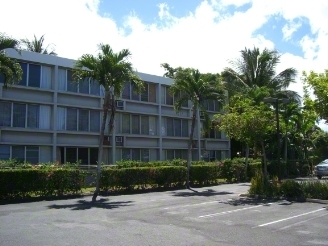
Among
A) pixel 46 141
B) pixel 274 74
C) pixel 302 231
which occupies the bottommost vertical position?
pixel 302 231

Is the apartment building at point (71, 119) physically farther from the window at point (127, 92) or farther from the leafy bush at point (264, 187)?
the leafy bush at point (264, 187)

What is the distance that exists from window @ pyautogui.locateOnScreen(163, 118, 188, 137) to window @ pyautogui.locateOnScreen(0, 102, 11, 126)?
499 inches

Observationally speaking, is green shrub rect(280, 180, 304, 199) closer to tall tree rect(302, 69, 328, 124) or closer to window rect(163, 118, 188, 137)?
tall tree rect(302, 69, 328, 124)

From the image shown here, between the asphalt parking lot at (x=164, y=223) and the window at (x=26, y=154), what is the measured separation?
8399 mm

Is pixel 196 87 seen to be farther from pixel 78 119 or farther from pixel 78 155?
pixel 78 155

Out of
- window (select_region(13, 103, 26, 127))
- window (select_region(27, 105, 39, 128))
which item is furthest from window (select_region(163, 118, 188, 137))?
window (select_region(13, 103, 26, 127))

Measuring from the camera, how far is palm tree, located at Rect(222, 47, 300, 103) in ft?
113

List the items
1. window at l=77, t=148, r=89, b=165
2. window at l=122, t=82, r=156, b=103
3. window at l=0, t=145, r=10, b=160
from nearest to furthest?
window at l=0, t=145, r=10, b=160
window at l=77, t=148, r=89, b=165
window at l=122, t=82, r=156, b=103

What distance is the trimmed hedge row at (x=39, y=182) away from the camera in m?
16.8

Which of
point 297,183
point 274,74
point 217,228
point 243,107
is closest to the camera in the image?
point 217,228

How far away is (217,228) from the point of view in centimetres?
1021

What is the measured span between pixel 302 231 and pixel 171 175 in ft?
45.4

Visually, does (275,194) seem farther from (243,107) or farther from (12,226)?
(12,226)

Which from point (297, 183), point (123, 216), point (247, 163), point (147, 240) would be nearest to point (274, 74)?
point (247, 163)
